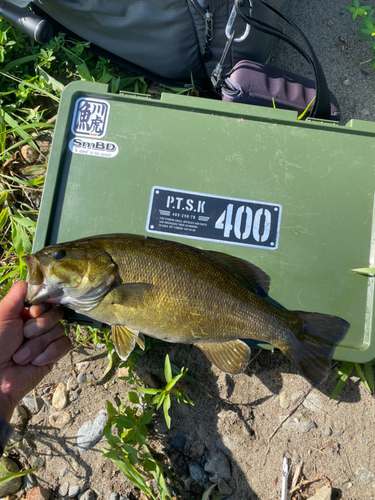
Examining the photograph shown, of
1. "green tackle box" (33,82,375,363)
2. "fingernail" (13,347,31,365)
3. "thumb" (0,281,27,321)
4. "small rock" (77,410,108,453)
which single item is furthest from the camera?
"small rock" (77,410,108,453)

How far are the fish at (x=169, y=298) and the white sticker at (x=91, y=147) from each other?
648 millimetres

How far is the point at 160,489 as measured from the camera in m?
2.61

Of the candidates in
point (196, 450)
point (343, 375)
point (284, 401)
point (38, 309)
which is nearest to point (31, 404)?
point (38, 309)

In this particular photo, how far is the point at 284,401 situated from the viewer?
9.25 feet

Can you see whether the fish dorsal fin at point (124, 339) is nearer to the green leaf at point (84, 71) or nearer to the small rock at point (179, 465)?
the small rock at point (179, 465)

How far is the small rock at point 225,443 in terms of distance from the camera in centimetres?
279

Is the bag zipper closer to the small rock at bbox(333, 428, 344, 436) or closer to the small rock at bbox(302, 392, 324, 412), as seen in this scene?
the small rock at bbox(302, 392, 324, 412)

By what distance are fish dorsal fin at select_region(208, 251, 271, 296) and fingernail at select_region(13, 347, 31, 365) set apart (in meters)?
1.38

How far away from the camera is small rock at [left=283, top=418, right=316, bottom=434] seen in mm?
2783

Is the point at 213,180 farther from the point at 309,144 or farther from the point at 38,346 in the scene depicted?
the point at 38,346

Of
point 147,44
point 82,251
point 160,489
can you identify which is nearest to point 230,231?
point 82,251

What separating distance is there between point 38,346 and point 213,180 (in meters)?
1.61

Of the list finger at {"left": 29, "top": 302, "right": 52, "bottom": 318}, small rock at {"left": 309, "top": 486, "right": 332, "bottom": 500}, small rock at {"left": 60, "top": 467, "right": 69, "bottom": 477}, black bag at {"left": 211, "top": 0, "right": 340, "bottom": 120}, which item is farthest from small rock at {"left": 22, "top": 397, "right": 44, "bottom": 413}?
black bag at {"left": 211, "top": 0, "right": 340, "bottom": 120}

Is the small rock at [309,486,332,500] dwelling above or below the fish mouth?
below
